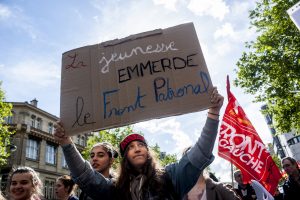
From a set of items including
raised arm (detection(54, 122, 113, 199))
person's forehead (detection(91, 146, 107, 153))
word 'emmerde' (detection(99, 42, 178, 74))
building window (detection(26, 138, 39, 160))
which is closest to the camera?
raised arm (detection(54, 122, 113, 199))

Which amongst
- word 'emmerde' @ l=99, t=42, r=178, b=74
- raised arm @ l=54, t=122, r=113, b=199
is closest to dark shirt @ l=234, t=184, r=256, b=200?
word 'emmerde' @ l=99, t=42, r=178, b=74

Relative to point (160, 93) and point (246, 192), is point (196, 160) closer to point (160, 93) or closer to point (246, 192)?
point (160, 93)

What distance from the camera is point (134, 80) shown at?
2.71m

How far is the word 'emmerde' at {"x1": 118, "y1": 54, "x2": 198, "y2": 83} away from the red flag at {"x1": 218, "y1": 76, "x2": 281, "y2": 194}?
2.34 m

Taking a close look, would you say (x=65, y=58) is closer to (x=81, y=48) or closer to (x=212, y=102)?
(x=81, y=48)

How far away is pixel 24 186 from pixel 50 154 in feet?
112

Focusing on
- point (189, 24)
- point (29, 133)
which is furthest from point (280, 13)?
point (29, 133)

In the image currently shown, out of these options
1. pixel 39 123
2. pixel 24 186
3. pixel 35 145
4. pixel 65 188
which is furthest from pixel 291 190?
pixel 39 123

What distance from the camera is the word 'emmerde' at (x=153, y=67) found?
103 inches

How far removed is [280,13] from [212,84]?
45.3 feet

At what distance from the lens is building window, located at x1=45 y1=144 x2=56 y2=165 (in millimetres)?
34769

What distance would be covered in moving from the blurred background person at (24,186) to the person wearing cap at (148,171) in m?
1.26

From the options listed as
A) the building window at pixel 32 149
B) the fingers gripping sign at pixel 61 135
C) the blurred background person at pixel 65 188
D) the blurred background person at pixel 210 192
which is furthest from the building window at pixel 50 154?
the fingers gripping sign at pixel 61 135

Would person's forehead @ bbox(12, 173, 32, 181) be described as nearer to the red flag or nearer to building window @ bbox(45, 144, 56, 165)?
the red flag
